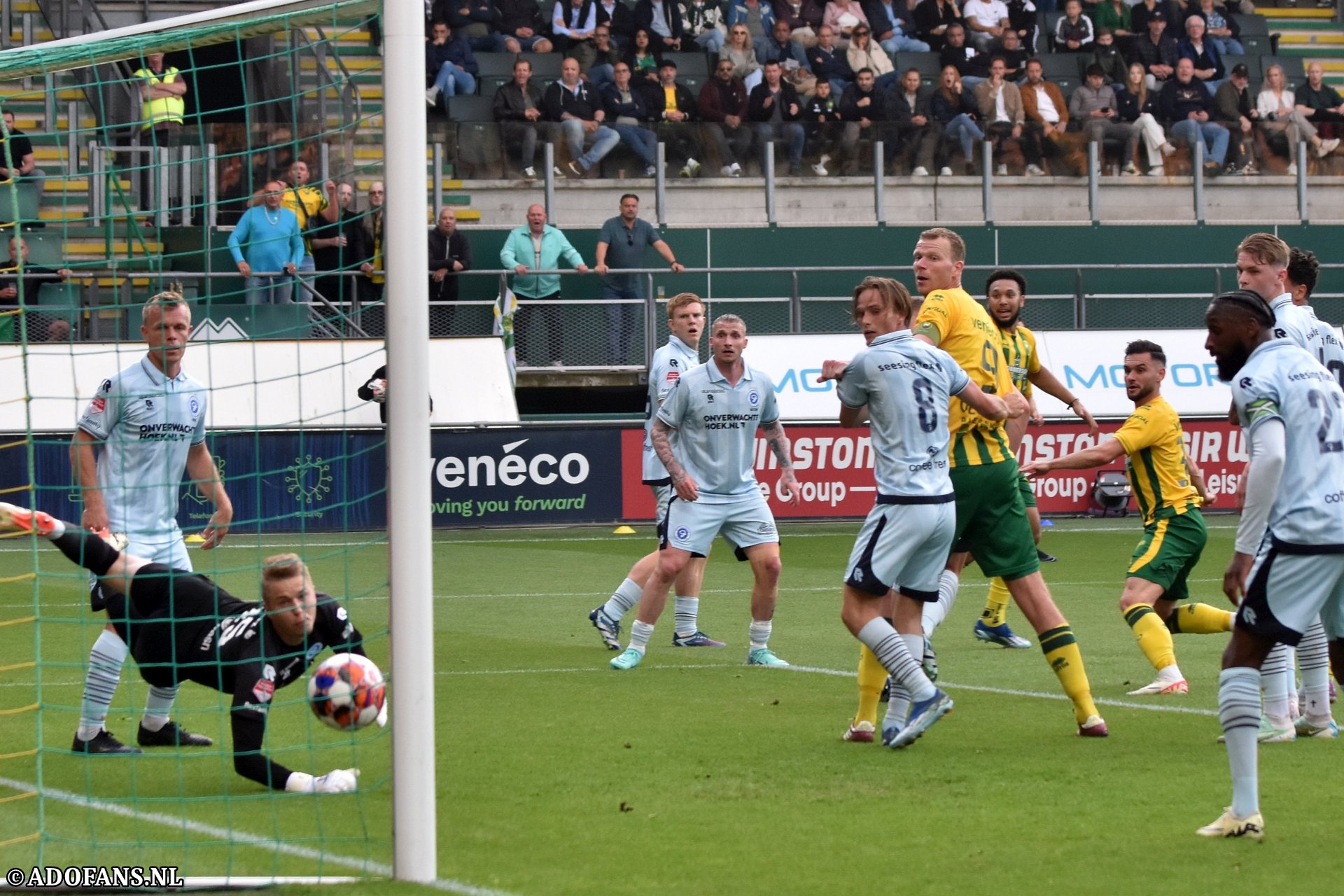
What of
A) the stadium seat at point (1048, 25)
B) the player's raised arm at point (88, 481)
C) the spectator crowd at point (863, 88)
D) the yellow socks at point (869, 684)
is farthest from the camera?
the stadium seat at point (1048, 25)

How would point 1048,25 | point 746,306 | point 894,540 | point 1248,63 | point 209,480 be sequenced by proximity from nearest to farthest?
point 894,540, point 209,480, point 746,306, point 1048,25, point 1248,63

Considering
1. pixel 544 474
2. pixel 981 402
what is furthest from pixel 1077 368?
pixel 981 402

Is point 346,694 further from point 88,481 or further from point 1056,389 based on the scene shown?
point 1056,389

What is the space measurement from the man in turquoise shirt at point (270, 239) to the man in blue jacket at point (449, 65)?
499 inches

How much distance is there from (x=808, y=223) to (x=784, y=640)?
46.4 ft

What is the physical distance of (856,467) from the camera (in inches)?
786

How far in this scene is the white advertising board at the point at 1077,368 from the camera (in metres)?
20.7

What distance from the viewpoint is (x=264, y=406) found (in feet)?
62.6

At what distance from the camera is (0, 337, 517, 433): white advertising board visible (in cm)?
1834

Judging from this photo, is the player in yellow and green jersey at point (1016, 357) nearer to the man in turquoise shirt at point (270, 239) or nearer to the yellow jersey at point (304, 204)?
the yellow jersey at point (304, 204)

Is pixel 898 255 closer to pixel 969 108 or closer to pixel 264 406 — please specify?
pixel 969 108

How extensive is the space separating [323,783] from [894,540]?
8.38 ft

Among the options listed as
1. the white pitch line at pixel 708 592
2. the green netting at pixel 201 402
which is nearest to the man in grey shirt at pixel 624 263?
the green netting at pixel 201 402

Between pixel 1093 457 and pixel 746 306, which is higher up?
pixel 746 306
